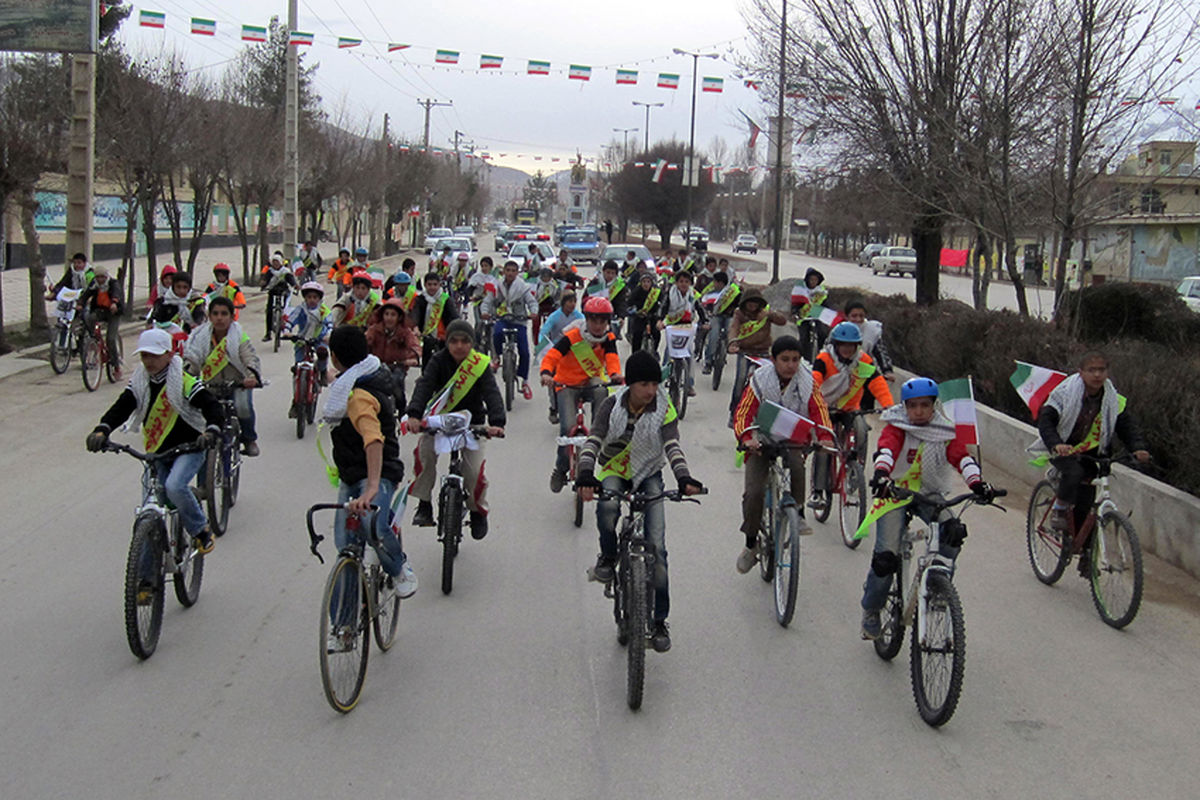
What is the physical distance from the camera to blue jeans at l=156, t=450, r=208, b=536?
6.33m

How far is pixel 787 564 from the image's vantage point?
6750 millimetres

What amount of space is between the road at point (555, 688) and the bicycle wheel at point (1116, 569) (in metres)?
0.15

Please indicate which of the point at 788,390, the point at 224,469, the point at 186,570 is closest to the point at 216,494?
the point at 224,469

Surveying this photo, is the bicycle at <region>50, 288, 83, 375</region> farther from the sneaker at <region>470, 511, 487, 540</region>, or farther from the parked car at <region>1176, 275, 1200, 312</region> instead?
the parked car at <region>1176, 275, 1200, 312</region>

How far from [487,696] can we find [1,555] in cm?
408

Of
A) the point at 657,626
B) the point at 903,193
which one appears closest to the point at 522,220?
the point at 903,193

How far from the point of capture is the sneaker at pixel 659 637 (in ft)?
18.7

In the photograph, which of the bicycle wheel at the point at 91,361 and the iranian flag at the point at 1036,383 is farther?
the bicycle wheel at the point at 91,361

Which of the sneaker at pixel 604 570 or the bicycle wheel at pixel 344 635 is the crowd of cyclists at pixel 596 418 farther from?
the bicycle wheel at pixel 344 635

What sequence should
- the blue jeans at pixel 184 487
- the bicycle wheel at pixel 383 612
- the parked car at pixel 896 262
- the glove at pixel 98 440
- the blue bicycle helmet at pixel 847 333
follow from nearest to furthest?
1. the bicycle wheel at pixel 383 612
2. the glove at pixel 98 440
3. the blue jeans at pixel 184 487
4. the blue bicycle helmet at pixel 847 333
5. the parked car at pixel 896 262

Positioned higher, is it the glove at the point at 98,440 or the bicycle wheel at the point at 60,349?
the glove at the point at 98,440

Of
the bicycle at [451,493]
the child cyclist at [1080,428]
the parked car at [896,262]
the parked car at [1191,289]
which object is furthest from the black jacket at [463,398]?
the parked car at [896,262]

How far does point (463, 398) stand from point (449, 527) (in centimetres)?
98

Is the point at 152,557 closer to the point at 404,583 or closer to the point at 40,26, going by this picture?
the point at 404,583
